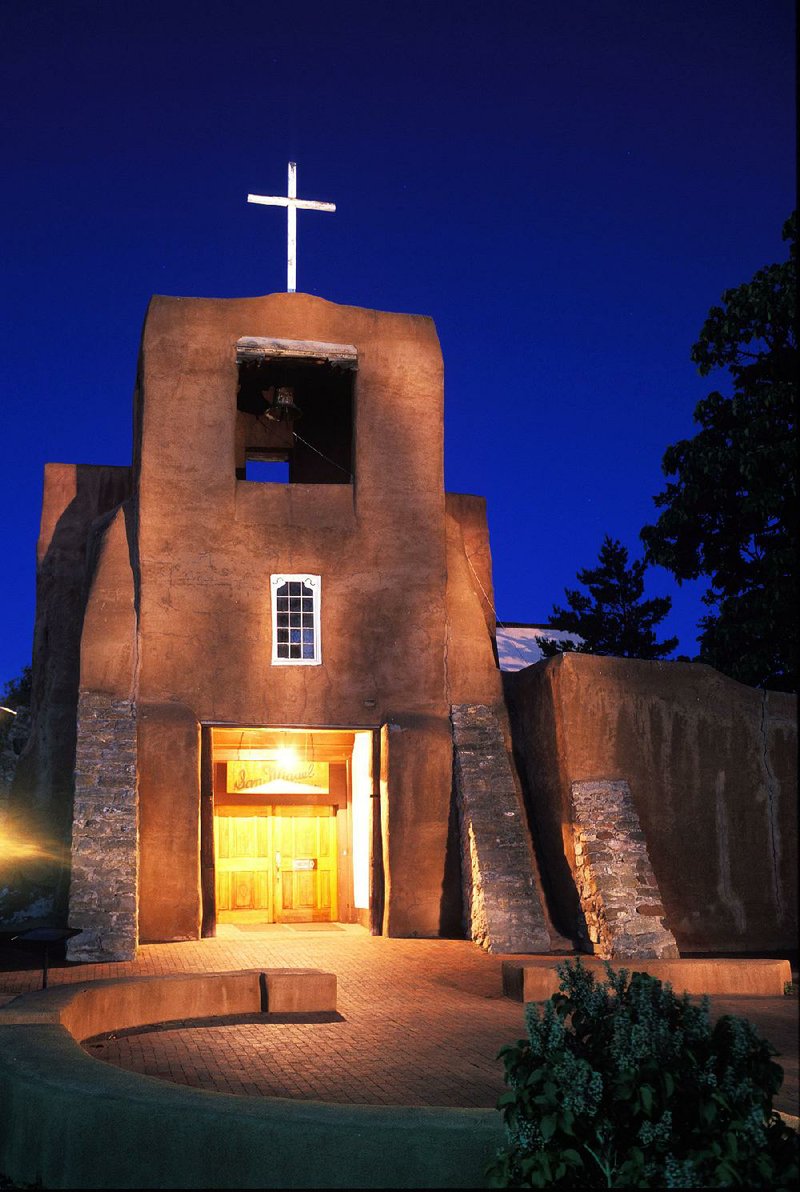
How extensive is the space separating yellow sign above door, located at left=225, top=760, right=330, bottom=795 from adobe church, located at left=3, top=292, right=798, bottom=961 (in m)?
0.05

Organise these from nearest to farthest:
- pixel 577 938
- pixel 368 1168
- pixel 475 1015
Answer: pixel 368 1168
pixel 475 1015
pixel 577 938

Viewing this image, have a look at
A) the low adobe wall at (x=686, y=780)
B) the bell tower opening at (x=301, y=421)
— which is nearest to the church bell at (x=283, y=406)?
the bell tower opening at (x=301, y=421)

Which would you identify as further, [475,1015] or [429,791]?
[429,791]

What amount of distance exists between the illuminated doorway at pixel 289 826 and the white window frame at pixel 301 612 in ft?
6.74

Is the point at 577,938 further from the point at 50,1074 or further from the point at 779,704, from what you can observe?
the point at 50,1074

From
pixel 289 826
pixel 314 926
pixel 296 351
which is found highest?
pixel 296 351

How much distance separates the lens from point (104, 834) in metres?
16.0

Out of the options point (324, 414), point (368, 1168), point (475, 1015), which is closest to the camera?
point (368, 1168)

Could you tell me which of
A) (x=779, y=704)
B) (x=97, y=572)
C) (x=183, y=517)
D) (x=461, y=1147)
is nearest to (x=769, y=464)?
(x=779, y=704)

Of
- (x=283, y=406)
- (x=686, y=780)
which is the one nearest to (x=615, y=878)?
(x=686, y=780)

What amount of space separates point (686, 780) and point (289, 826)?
25.1 ft

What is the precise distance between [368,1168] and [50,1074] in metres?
2.07

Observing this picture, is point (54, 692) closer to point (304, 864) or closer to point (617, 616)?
point (304, 864)

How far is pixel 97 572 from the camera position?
18156 mm
